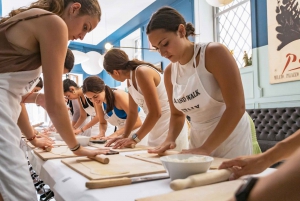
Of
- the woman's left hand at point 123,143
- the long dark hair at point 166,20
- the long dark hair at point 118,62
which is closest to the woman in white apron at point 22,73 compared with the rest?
the long dark hair at point 166,20

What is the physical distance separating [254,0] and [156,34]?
3.13 m

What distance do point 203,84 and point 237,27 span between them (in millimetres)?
3458

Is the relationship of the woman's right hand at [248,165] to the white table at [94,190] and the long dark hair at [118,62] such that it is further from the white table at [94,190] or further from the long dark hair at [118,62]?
the long dark hair at [118,62]

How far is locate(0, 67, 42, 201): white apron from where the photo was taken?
29.1 inches

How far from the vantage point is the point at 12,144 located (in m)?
0.77

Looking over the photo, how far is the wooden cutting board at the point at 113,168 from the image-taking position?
2.51ft

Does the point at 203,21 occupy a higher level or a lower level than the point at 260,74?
higher

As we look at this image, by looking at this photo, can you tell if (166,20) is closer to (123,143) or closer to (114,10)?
(123,143)

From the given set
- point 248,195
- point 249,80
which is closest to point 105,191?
point 248,195

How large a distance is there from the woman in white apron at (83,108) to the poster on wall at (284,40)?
7.63 ft

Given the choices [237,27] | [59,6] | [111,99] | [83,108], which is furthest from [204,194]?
[237,27]

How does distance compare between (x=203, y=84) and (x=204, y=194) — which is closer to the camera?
(x=204, y=194)

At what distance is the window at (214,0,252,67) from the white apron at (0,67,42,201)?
370cm

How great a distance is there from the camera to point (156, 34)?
4.10 ft
